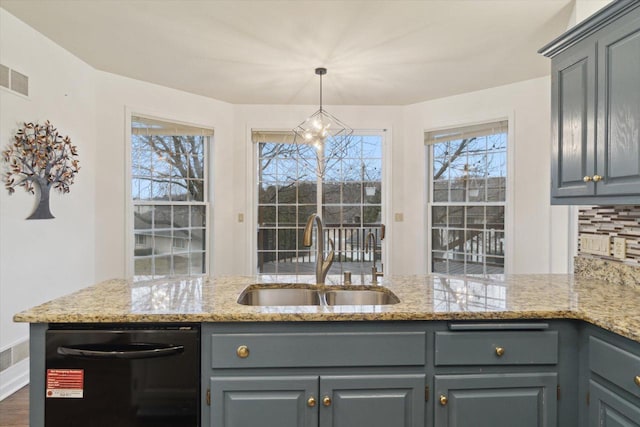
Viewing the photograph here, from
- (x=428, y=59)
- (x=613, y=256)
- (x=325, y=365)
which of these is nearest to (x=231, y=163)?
(x=428, y=59)

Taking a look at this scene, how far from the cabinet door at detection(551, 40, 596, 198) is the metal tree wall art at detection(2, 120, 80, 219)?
3.53 meters

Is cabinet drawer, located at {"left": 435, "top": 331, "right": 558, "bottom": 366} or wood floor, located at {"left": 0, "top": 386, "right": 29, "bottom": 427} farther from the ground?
cabinet drawer, located at {"left": 435, "top": 331, "right": 558, "bottom": 366}

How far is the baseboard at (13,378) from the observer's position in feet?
8.41

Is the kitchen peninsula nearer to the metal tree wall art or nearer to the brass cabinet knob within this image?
the brass cabinet knob

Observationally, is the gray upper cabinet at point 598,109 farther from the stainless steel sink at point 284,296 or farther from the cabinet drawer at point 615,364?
the stainless steel sink at point 284,296

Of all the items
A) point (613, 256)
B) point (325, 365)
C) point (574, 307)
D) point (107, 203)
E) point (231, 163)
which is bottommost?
point (325, 365)

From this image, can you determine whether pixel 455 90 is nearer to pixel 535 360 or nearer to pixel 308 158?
pixel 308 158

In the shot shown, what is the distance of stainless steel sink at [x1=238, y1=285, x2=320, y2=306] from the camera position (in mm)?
1943

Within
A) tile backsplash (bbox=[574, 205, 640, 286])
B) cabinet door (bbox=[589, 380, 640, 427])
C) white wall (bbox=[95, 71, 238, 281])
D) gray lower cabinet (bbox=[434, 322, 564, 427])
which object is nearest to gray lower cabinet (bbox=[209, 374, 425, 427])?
gray lower cabinet (bbox=[434, 322, 564, 427])

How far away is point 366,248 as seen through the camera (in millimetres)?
4723

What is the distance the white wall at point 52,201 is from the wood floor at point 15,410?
37 centimetres

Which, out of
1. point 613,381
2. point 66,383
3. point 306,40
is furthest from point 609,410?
point 306,40

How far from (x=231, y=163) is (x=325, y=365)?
3473 millimetres

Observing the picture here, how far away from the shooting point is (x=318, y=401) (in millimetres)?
1414
